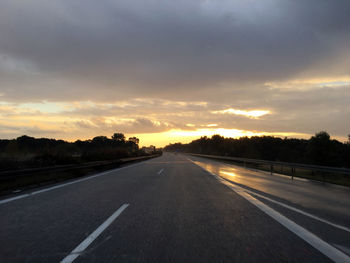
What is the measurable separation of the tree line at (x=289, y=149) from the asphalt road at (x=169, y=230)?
5336 centimetres

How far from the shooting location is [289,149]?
412 feet

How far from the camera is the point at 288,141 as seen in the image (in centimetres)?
13688

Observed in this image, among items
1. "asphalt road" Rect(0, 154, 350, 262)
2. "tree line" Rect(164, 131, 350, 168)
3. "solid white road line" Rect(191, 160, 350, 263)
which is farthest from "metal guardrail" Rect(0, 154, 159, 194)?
"tree line" Rect(164, 131, 350, 168)

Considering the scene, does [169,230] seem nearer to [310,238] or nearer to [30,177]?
[310,238]

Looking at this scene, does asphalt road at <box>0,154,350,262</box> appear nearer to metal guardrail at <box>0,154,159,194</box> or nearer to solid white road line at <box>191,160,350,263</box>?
solid white road line at <box>191,160,350,263</box>

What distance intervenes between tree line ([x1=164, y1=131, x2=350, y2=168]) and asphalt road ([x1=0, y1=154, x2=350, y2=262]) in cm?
5336

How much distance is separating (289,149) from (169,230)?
Result: 134 meters

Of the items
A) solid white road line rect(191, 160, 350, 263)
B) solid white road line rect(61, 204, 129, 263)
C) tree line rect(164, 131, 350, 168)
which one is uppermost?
tree line rect(164, 131, 350, 168)

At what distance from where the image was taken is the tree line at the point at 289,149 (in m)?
62.3

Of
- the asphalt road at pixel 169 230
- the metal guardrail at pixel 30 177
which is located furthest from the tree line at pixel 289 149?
the asphalt road at pixel 169 230

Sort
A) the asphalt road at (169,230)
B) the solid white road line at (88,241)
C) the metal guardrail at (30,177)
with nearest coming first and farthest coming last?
the solid white road line at (88,241) < the asphalt road at (169,230) < the metal guardrail at (30,177)

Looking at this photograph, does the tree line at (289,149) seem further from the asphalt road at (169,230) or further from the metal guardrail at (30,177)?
the asphalt road at (169,230)

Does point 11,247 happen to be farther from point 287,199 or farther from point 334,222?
point 287,199

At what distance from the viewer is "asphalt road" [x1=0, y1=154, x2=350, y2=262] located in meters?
3.55
